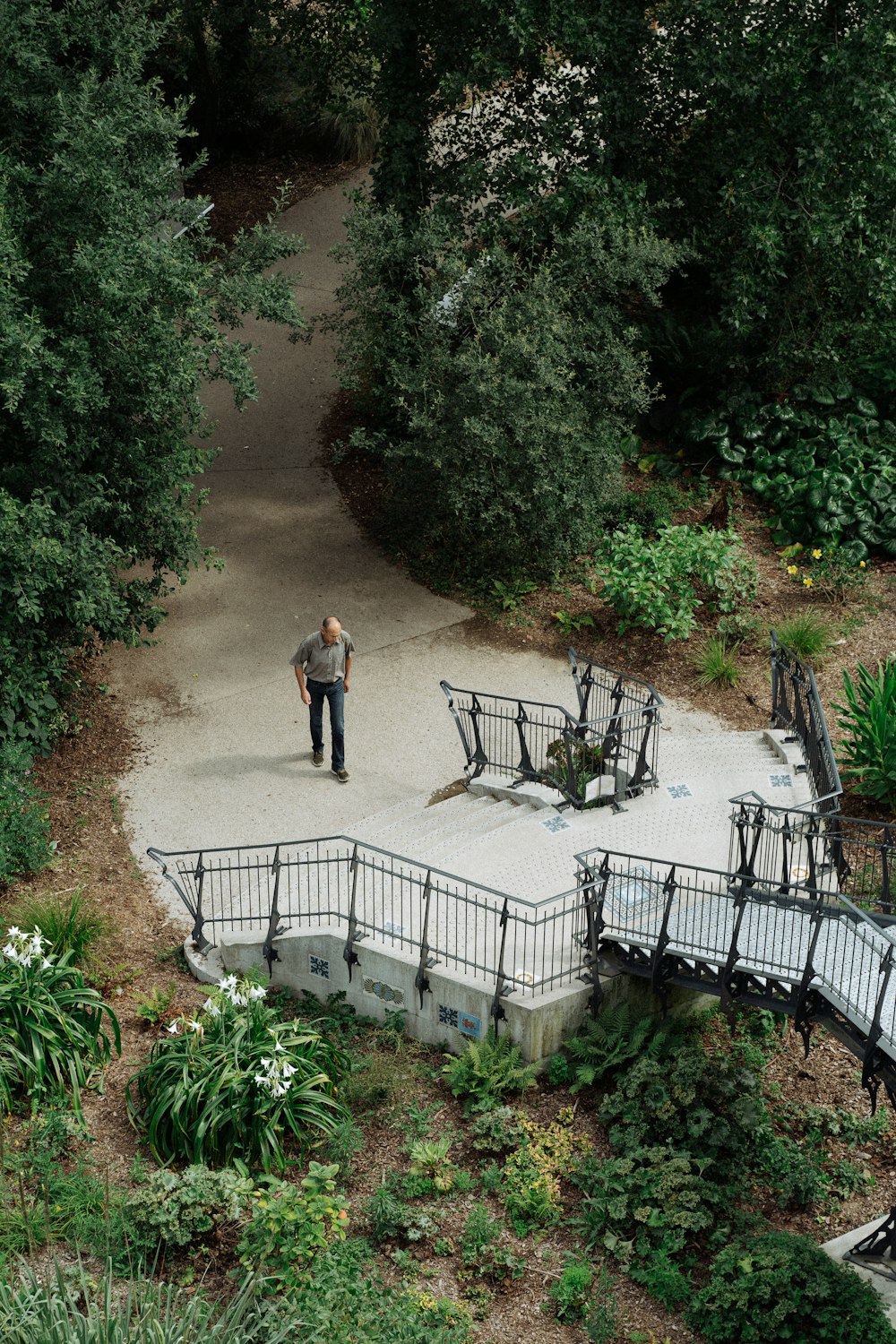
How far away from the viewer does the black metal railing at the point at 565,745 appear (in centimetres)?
1277

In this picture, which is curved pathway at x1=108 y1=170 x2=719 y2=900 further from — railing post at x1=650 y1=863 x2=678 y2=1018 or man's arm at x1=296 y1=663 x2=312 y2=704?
railing post at x1=650 y1=863 x2=678 y2=1018

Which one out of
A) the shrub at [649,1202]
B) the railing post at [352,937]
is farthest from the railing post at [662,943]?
the railing post at [352,937]

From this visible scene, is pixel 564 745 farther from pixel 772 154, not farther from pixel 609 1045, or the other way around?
pixel 772 154

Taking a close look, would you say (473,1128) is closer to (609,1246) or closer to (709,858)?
(609,1246)

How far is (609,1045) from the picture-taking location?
34.1 feet

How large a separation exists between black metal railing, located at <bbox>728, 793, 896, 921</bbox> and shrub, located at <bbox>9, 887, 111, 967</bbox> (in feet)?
16.5

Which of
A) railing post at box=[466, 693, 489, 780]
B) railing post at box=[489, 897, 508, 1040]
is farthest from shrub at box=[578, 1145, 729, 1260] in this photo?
railing post at box=[466, 693, 489, 780]

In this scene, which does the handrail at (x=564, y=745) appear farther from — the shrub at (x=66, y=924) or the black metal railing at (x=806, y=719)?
the shrub at (x=66, y=924)

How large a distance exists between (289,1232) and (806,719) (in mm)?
6842

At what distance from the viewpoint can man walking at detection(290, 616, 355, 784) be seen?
13.2m

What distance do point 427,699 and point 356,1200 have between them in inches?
251

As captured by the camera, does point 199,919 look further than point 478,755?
No

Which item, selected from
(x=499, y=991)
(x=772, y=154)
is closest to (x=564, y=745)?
(x=499, y=991)

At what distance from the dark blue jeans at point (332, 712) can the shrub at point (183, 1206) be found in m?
5.06
